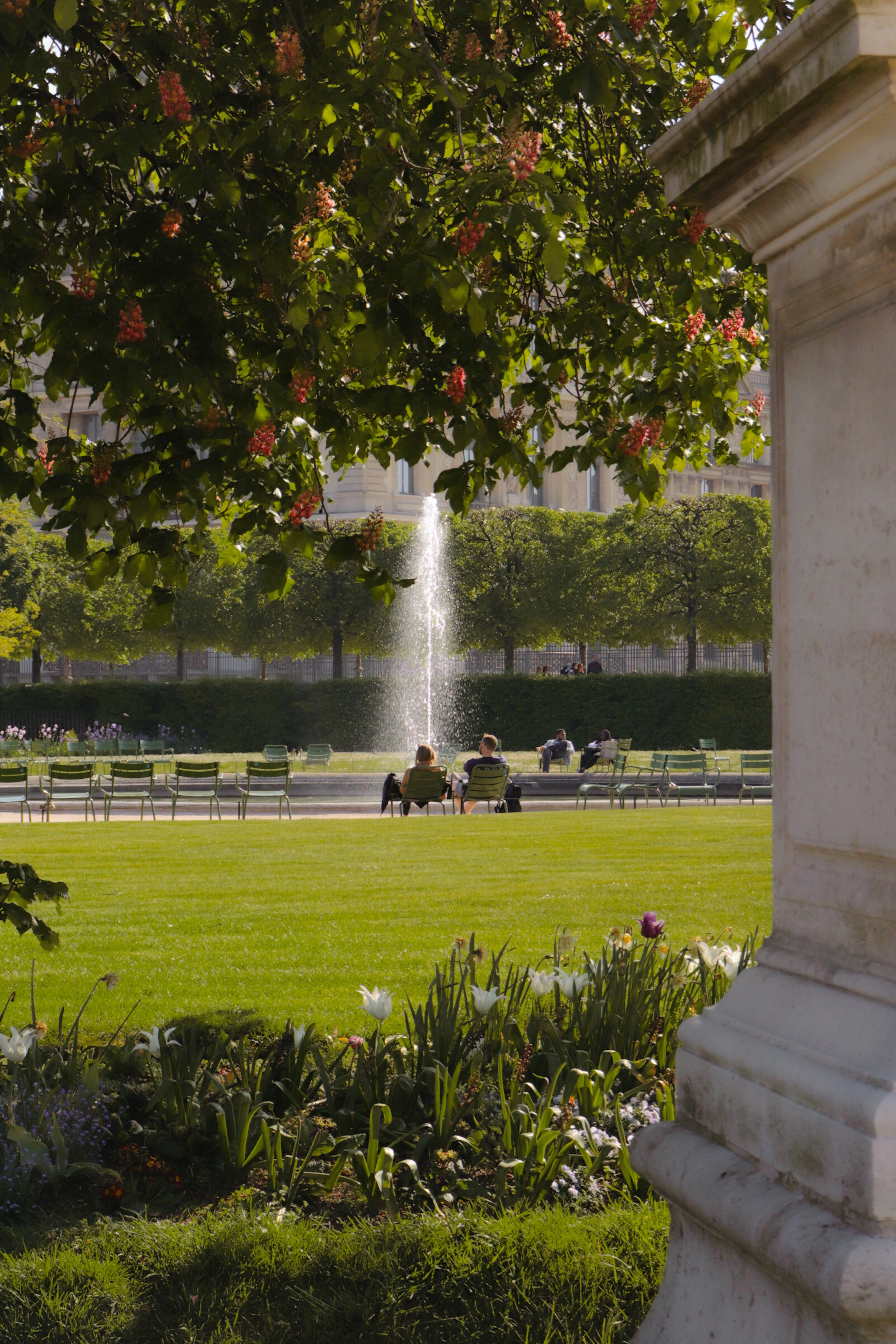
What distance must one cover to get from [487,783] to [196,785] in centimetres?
749

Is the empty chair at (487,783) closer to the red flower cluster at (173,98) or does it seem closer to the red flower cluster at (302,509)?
the red flower cluster at (302,509)

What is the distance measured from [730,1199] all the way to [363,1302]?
1.15 meters

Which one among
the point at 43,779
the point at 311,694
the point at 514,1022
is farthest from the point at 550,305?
the point at 311,694

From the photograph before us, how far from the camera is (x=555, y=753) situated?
25.6 m

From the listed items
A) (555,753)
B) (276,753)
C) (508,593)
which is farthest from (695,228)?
(508,593)

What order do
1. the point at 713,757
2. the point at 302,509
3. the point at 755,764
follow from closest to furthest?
the point at 302,509 → the point at 755,764 → the point at 713,757

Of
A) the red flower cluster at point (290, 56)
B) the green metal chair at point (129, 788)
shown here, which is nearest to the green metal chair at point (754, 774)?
the green metal chair at point (129, 788)

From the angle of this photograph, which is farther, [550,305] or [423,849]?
[423,849]

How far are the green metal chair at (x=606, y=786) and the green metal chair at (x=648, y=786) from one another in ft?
0.43

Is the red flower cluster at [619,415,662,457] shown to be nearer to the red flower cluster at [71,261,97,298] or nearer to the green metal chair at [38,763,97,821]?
the red flower cluster at [71,261,97,298]

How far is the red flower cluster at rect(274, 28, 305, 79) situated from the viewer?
310 cm

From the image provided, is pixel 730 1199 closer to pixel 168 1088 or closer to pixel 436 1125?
pixel 436 1125

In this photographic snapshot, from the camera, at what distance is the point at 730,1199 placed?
6.70 ft

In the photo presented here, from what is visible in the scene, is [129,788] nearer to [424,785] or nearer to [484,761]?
[424,785]
